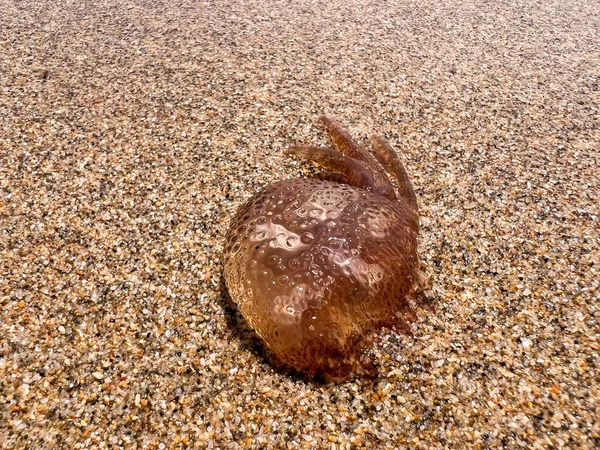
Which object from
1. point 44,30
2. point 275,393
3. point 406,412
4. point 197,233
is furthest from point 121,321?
point 44,30

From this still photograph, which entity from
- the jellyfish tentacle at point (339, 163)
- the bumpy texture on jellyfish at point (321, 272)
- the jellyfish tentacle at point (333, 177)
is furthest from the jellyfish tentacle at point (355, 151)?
the bumpy texture on jellyfish at point (321, 272)

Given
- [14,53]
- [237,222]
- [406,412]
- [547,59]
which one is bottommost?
[14,53]

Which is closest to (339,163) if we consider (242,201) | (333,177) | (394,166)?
(333,177)

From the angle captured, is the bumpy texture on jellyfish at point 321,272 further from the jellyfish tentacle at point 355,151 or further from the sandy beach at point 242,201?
the jellyfish tentacle at point 355,151

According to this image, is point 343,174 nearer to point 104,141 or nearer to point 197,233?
point 197,233

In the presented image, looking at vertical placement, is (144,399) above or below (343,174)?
below

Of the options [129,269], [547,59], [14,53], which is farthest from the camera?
[547,59]
